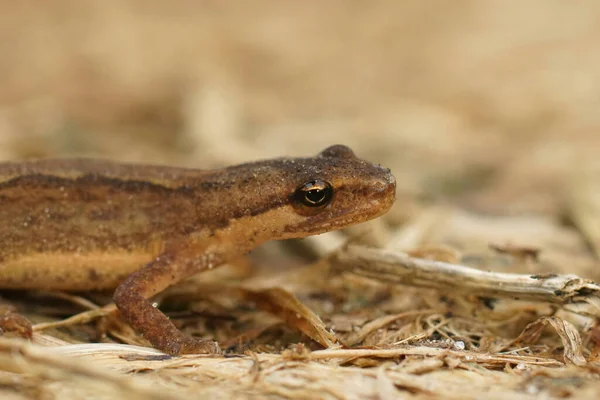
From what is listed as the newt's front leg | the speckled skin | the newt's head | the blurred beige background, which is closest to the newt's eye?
the newt's head

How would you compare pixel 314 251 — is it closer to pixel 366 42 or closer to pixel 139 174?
pixel 139 174

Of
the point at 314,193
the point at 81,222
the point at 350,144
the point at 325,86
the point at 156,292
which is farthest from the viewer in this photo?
the point at 325,86

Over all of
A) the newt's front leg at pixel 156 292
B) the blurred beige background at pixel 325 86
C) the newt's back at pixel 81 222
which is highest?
the blurred beige background at pixel 325 86

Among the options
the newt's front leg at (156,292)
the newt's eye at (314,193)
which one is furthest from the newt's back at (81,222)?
the newt's eye at (314,193)

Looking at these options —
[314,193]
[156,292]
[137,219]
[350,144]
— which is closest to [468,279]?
[314,193]

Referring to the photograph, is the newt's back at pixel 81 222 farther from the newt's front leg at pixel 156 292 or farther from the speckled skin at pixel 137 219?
the newt's front leg at pixel 156 292

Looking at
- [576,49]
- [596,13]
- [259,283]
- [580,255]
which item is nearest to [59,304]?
[259,283]

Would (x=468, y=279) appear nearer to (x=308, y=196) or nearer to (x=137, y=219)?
(x=308, y=196)

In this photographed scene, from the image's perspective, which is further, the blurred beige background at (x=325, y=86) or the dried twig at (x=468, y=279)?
the blurred beige background at (x=325, y=86)
